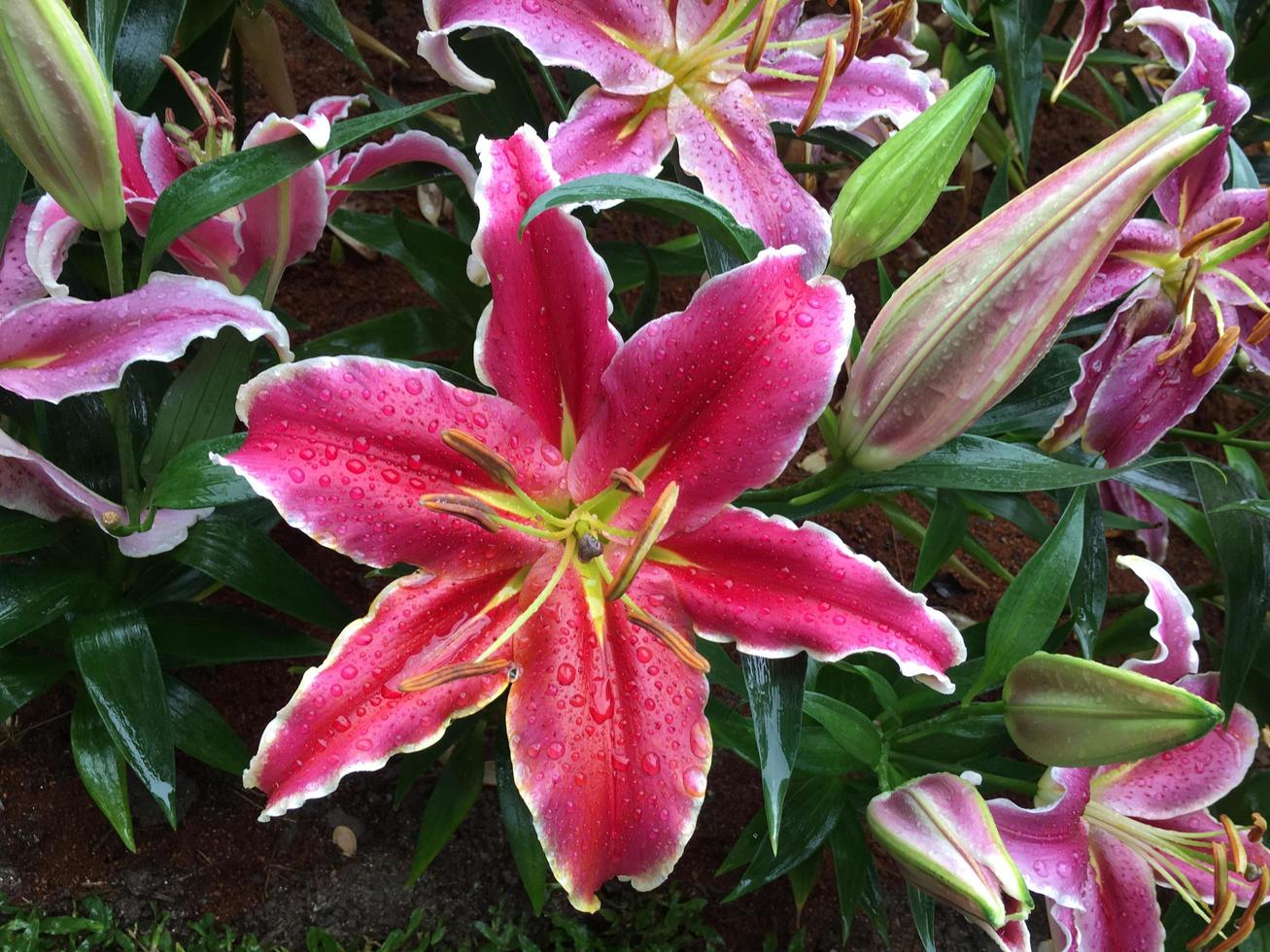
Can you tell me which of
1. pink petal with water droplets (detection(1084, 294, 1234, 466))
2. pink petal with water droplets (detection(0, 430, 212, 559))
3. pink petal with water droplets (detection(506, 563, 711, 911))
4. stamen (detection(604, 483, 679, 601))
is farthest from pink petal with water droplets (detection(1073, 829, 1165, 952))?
pink petal with water droplets (detection(0, 430, 212, 559))

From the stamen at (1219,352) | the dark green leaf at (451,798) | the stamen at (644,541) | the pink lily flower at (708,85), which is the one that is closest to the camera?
the stamen at (644,541)

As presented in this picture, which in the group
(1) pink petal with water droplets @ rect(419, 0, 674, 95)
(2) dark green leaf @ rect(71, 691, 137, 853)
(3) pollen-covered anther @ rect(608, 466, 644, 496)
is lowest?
(2) dark green leaf @ rect(71, 691, 137, 853)

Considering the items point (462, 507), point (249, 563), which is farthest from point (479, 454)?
point (249, 563)

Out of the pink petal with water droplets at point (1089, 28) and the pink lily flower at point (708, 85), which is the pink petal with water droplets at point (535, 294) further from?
the pink petal with water droplets at point (1089, 28)

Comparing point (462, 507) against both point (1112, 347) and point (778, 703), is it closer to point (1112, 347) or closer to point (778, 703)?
point (778, 703)

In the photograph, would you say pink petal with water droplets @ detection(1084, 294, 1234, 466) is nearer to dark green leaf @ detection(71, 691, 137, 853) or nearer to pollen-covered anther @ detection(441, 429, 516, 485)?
pollen-covered anther @ detection(441, 429, 516, 485)

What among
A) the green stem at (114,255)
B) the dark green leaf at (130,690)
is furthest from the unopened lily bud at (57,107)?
the dark green leaf at (130,690)
